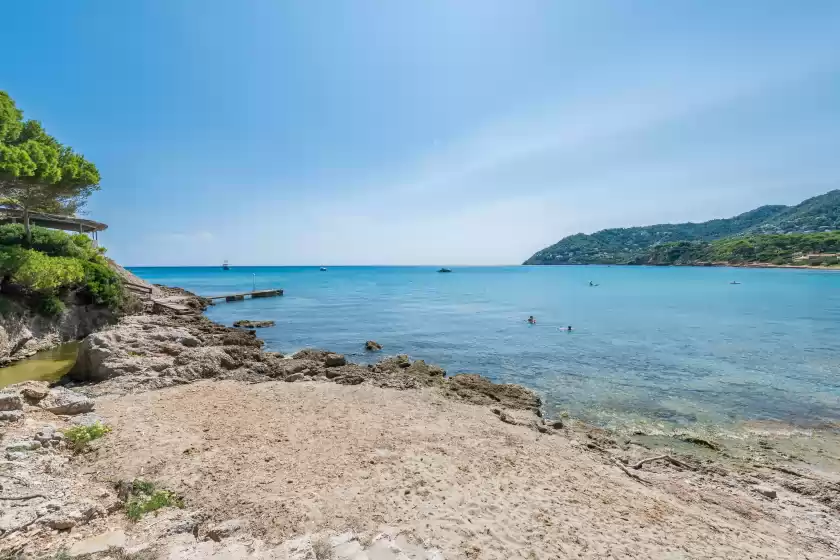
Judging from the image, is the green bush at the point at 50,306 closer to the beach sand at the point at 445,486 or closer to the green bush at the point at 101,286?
the green bush at the point at 101,286

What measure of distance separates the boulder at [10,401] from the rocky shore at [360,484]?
0.03m

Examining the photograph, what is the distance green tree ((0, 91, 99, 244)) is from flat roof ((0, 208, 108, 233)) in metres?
11.9

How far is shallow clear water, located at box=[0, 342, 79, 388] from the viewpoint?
48.6 ft

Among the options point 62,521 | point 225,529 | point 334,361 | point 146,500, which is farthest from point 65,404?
point 334,361

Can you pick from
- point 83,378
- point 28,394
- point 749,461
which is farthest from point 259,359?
point 749,461

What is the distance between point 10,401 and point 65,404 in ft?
3.73

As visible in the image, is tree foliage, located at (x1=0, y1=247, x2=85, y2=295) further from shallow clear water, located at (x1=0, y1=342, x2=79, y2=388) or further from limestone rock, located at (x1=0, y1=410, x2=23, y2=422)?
limestone rock, located at (x1=0, y1=410, x2=23, y2=422)

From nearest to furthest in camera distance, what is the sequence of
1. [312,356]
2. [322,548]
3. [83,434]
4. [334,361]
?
[322,548] → [83,434] → [334,361] → [312,356]

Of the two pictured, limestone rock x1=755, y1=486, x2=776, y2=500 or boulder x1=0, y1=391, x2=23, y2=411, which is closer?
limestone rock x1=755, y1=486, x2=776, y2=500

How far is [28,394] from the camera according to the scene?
34.3 ft

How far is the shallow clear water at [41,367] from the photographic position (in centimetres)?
1483

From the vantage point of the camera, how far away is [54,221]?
38719 mm

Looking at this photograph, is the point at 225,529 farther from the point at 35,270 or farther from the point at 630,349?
the point at 630,349

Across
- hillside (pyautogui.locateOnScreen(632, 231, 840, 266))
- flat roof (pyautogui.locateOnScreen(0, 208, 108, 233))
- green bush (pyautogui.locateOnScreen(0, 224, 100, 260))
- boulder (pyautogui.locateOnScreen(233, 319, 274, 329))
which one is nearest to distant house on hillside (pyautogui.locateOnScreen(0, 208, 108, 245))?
flat roof (pyautogui.locateOnScreen(0, 208, 108, 233))
